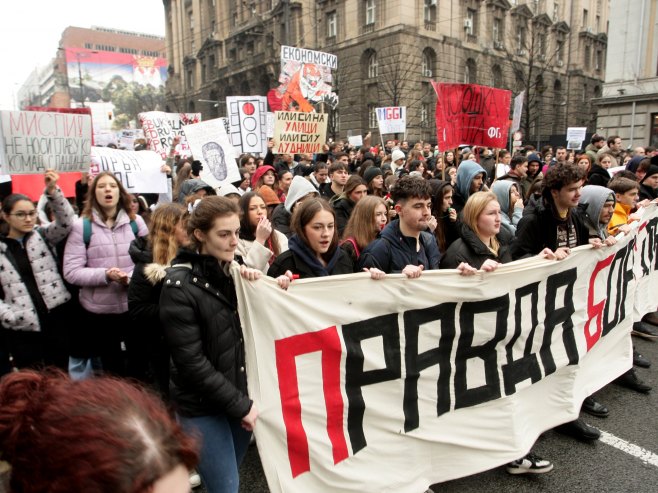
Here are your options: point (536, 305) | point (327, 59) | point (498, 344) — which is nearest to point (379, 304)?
point (498, 344)

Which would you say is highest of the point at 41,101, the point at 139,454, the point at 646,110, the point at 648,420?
the point at 41,101

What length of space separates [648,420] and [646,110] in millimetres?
23443

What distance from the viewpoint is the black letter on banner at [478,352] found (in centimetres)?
298

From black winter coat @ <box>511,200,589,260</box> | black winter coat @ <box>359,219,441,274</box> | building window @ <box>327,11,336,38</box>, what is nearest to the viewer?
black winter coat @ <box>359,219,441,274</box>

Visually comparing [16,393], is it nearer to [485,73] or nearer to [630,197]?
[630,197]

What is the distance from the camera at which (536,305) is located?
3283 millimetres

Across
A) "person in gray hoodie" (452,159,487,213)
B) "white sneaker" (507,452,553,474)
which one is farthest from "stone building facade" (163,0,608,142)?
"white sneaker" (507,452,553,474)

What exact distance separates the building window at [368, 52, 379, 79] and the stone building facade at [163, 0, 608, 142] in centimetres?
9

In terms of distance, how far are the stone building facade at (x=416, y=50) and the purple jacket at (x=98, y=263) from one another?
20426mm

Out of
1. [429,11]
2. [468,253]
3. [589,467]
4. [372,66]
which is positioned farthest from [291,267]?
[429,11]

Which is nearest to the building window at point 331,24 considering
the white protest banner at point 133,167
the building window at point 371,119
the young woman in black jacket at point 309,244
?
the building window at point 371,119

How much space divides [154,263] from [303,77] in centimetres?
953

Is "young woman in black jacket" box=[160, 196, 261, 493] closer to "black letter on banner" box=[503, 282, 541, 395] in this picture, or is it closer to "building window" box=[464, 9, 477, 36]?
"black letter on banner" box=[503, 282, 541, 395]

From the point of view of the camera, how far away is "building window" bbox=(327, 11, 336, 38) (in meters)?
35.5
